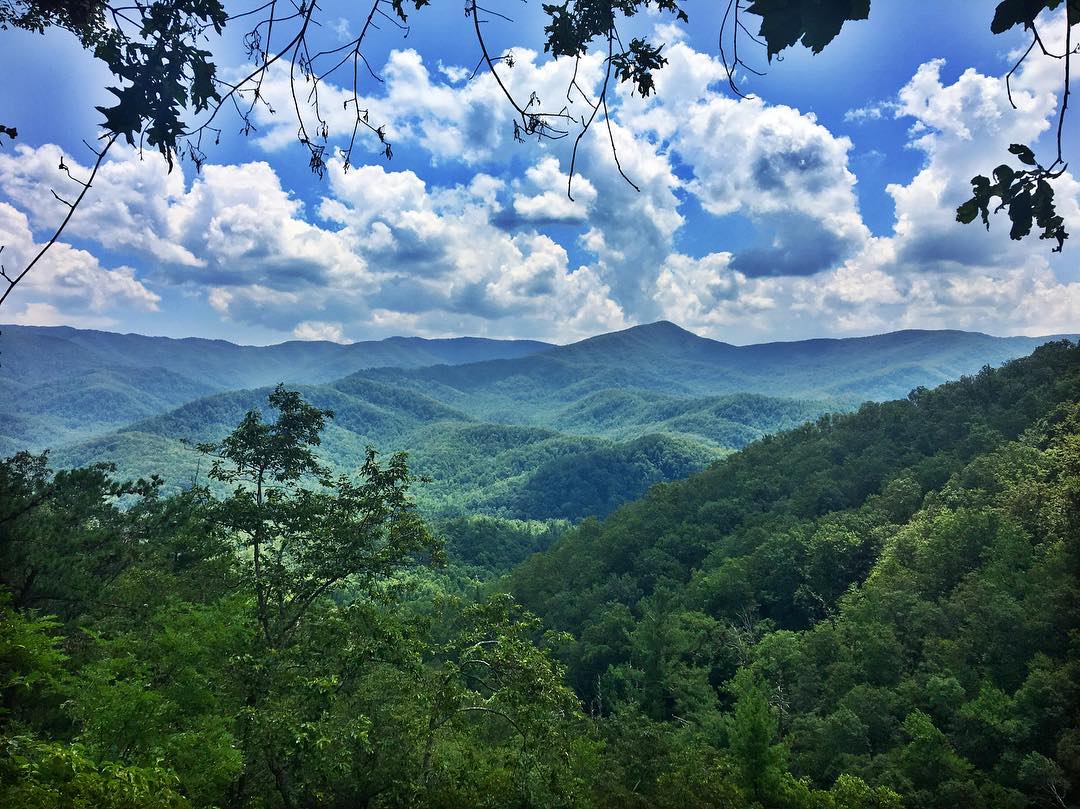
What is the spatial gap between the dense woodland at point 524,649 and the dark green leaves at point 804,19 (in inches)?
305

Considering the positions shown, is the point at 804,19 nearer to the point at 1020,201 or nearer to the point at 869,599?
the point at 1020,201

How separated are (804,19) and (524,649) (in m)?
10.1

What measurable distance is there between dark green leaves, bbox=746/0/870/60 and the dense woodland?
7.74m

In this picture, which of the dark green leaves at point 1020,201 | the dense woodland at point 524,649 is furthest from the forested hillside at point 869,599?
the dark green leaves at point 1020,201

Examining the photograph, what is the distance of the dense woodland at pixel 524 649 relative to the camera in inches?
378

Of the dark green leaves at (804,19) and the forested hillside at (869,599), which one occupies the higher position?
the dark green leaves at (804,19)

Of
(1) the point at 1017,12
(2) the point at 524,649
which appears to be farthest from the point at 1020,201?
(2) the point at 524,649

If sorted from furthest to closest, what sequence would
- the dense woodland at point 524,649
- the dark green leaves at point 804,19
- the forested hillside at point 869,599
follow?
the forested hillside at point 869,599 → the dense woodland at point 524,649 → the dark green leaves at point 804,19

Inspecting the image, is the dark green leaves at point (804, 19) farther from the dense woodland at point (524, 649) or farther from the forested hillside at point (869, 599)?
the forested hillside at point (869, 599)

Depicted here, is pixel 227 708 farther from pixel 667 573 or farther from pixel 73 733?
pixel 667 573

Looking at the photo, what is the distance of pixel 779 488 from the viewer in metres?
73.2

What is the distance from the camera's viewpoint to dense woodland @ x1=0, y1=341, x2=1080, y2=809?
961 cm

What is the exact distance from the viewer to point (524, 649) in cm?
1034

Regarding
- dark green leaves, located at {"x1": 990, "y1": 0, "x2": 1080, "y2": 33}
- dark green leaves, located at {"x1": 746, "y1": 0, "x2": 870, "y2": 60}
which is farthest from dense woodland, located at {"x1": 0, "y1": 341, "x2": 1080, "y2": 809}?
dark green leaves, located at {"x1": 990, "y1": 0, "x2": 1080, "y2": 33}
